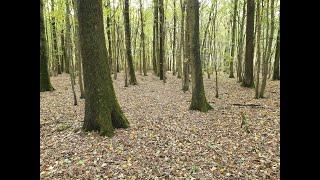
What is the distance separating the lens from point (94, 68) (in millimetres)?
8703

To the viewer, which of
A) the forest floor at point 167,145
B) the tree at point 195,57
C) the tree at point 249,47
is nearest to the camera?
the forest floor at point 167,145

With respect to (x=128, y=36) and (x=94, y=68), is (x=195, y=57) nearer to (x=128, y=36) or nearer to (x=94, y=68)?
(x=94, y=68)

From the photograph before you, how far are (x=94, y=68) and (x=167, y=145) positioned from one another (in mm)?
3439

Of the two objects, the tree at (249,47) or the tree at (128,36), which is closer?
the tree at (249,47)

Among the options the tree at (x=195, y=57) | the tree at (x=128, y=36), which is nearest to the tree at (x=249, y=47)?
the tree at (x=195, y=57)

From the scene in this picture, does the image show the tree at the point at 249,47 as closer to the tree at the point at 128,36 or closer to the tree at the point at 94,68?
the tree at the point at 128,36

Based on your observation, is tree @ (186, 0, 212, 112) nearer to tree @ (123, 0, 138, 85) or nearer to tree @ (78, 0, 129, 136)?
tree @ (78, 0, 129, 136)

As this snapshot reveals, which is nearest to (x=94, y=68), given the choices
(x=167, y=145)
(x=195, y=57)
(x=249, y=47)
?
(x=167, y=145)

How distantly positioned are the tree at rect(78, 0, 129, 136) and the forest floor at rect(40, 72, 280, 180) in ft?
1.50

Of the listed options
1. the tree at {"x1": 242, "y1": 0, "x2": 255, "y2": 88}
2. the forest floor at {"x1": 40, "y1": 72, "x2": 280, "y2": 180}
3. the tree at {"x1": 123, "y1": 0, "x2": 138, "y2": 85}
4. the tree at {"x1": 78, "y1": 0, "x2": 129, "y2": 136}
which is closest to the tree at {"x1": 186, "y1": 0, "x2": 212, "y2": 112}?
the forest floor at {"x1": 40, "y1": 72, "x2": 280, "y2": 180}

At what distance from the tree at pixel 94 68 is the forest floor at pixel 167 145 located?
0.46 m

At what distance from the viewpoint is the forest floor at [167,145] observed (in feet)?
21.2
